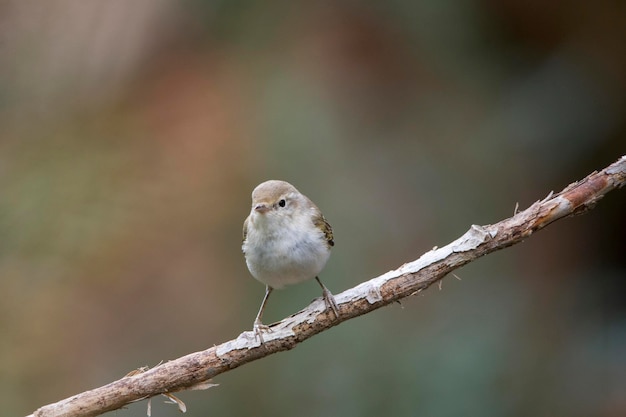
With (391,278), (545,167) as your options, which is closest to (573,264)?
(545,167)

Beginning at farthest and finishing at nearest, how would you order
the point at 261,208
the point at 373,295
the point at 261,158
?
the point at 261,158
the point at 261,208
the point at 373,295

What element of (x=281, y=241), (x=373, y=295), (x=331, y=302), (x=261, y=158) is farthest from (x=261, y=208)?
(x=261, y=158)

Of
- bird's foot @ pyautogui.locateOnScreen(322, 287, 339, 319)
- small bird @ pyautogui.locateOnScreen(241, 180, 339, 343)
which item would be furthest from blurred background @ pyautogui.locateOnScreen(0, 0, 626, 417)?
bird's foot @ pyautogui.locateOnScreen(322, 287, 339, 319)

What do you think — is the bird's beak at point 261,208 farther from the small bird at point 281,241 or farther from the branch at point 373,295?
the branch at point 373,295

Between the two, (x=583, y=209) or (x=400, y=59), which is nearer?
(x=583, y=209)

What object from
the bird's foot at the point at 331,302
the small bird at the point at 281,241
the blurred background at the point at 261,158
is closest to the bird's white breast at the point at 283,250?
the small bird at the point at 281,241

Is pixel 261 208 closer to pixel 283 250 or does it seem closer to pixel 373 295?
pixel 283 250

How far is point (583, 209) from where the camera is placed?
275 centimetres

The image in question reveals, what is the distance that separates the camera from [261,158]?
6.02 m

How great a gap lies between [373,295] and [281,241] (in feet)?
1.96

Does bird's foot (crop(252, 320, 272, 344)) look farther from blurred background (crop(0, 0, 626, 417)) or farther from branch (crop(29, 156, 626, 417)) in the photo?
blurred background (crop(0, 0, 626, 417))

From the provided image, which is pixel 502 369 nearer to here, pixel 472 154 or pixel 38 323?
pixel 472 154

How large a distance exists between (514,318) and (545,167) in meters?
1.53

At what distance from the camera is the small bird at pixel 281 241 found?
3.18 metres
